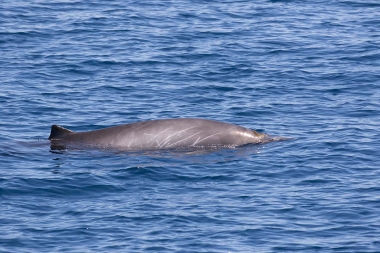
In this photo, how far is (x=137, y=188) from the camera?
20766 millimetres

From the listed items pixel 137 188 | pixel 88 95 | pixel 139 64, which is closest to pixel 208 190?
pixel 137 188

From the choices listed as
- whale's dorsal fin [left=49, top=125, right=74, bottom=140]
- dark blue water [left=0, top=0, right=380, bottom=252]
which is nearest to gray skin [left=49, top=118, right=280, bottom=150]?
whale's dorsal fin [left=49, top=125, right=74, bottom=140]

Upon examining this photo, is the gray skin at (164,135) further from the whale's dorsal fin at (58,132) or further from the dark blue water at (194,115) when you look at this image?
the dark blue water at (194,115)

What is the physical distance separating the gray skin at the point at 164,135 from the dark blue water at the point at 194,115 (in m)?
0.53

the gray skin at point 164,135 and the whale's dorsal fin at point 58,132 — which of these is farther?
the whale's dorsal fin at point 58,132

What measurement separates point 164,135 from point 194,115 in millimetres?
3775

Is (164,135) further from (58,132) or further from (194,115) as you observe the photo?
(194,115)

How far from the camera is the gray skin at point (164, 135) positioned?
24.0 meters

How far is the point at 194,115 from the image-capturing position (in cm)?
2777

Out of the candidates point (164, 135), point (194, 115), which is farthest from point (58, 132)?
point (194, 115)

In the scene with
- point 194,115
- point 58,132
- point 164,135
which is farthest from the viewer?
point 194,115

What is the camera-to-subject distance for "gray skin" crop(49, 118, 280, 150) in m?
24.0

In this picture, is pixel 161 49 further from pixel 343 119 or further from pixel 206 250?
pixel 206 250

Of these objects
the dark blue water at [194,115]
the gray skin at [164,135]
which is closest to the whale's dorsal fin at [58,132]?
the gray skin at [164,135]
